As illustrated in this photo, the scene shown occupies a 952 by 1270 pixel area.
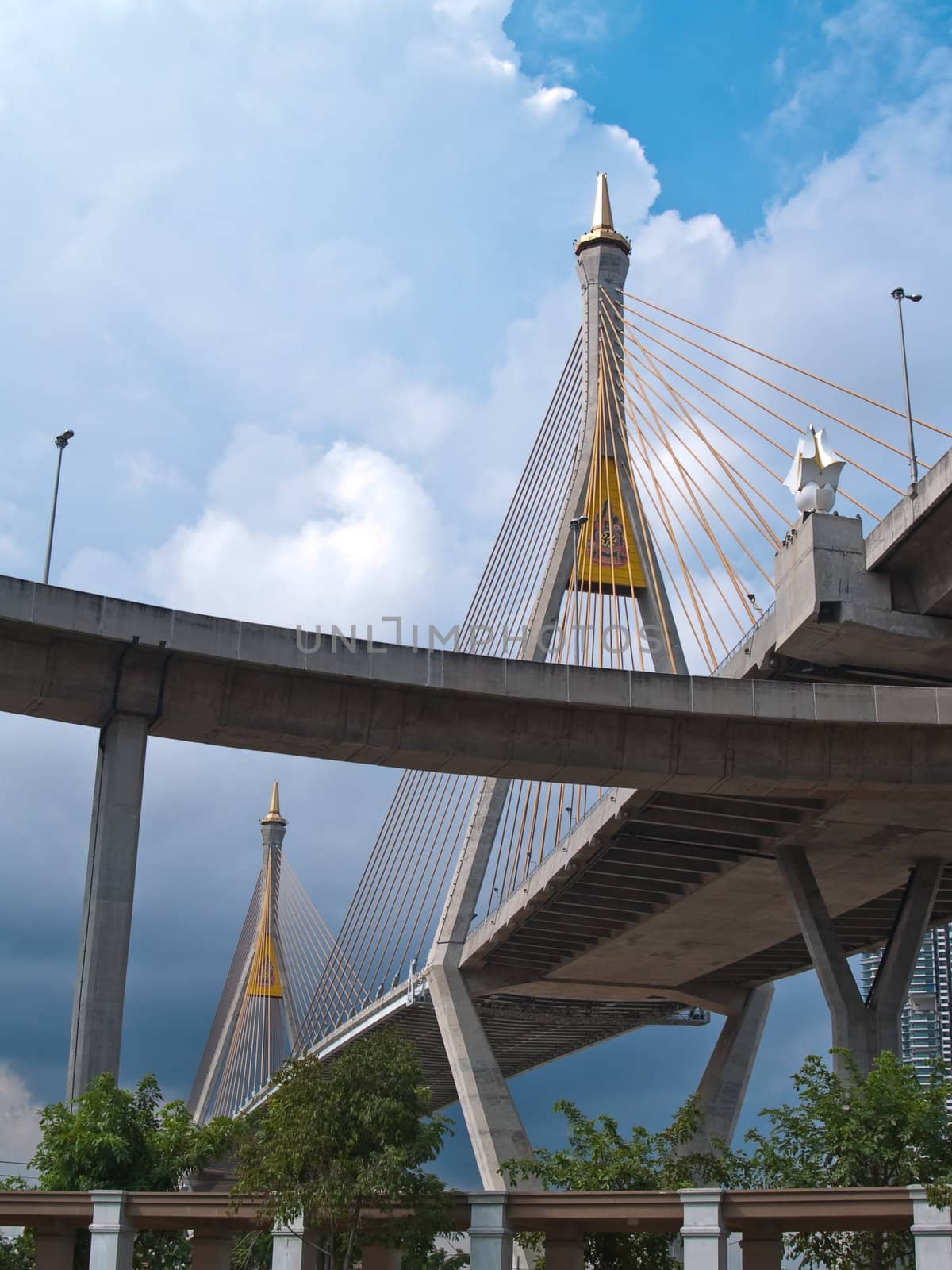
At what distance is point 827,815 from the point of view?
120 feet

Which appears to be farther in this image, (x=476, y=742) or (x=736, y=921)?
(x=736, y=921)

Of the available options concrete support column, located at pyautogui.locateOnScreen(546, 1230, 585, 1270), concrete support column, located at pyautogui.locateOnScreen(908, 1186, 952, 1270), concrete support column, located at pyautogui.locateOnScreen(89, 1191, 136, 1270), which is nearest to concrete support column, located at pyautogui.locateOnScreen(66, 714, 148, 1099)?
concrete support column, located at pyautogui.locateOnScreen(89, 1191, 136, 1270)

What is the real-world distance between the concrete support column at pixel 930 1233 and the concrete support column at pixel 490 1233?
18.1ft

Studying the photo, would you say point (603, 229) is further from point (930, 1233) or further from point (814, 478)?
point (930, 1233)

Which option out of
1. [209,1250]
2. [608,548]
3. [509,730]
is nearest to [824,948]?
[608,548]

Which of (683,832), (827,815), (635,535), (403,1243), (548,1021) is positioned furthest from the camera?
(548,1021)

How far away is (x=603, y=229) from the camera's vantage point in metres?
51.1

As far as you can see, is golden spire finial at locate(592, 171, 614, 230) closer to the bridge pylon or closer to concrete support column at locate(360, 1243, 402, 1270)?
the bridge pylon

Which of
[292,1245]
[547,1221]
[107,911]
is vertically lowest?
[292,1245]

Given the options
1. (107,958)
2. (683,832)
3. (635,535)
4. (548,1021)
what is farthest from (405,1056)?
(548,1021)

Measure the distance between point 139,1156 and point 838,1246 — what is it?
11.0 m

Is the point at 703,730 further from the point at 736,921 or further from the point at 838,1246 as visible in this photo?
the point at 736,921

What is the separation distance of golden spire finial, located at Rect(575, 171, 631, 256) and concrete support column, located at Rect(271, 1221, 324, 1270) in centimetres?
3463

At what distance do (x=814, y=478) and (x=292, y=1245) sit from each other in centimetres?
1682
